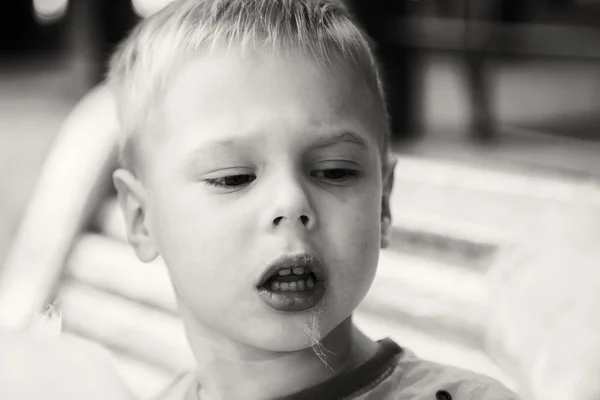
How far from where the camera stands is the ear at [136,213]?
0.44m

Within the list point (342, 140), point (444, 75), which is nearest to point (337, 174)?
point (342, 140)

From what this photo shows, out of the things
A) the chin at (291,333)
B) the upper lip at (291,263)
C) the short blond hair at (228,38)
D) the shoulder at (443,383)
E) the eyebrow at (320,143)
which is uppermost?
the short blond hair at (228,38)

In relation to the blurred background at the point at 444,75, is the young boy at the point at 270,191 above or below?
below

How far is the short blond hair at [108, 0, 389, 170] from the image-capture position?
39cm

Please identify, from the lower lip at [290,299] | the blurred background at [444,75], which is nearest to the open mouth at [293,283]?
the lower lip at [290,299]

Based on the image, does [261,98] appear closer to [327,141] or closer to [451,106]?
[327,141]

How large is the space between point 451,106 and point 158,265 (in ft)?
4.93

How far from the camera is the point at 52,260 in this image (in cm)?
75

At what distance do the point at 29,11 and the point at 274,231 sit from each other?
2.38 m

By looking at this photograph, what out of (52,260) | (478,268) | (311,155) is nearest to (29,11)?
(52,260)

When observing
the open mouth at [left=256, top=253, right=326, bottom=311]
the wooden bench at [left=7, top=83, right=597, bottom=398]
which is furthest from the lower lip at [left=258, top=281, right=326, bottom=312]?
the wooden bench at [left=7, top=83, right=597, bottom=398]

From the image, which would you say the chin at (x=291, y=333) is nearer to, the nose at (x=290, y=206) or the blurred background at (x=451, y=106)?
the nose at (x=290, y=206)

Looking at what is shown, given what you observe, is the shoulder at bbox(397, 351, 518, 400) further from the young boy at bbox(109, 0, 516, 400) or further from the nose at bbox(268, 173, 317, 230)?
the nose at bbox(268, 173, 317, 230)

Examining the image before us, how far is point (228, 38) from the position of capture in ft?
1.29
